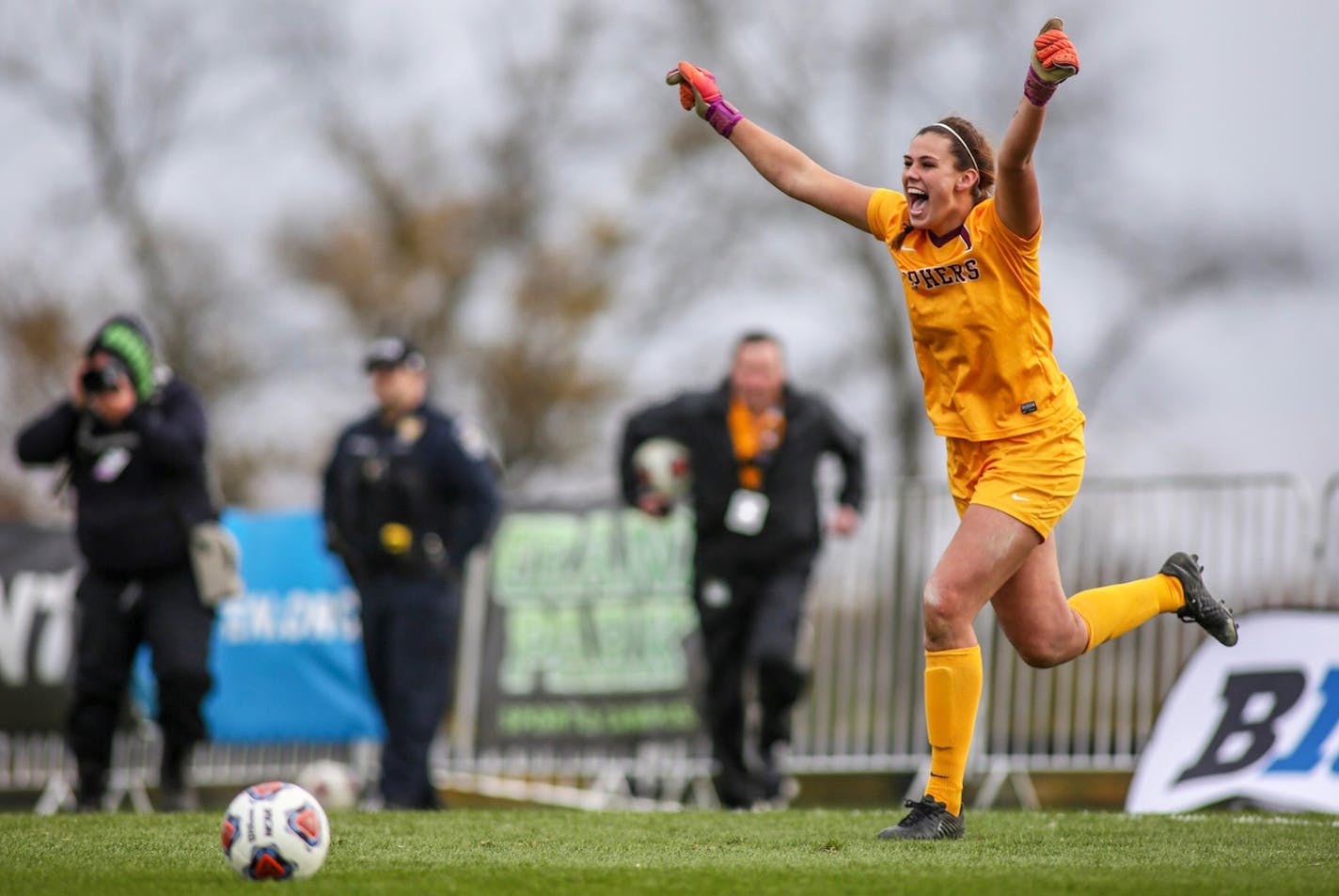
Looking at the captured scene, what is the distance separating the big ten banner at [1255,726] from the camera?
8008 millimetres

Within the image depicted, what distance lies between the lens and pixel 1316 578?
1077 centimetres

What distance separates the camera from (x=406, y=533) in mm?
9336

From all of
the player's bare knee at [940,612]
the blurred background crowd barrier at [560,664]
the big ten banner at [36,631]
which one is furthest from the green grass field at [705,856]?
the big ten banner at [36,631]

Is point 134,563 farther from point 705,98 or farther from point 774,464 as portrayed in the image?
point 705,98

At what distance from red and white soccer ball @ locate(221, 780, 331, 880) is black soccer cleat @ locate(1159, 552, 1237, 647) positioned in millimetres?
3400

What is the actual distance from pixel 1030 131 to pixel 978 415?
41.9 inches

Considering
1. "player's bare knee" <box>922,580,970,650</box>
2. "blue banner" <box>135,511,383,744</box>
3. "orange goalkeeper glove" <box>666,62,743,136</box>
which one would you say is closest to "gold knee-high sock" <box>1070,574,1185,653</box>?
"player's bare knee" <box>922,580,970,650</box>

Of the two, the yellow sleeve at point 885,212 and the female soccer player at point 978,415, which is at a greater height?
the yellow sleeve at point 885,212

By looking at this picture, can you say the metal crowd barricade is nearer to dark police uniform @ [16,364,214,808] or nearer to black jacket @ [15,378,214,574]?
dark police uniform @ [16,364,214,808]

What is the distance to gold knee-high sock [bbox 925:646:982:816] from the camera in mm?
5934

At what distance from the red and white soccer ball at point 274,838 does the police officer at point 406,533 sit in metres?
4.27

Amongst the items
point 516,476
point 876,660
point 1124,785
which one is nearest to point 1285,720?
point 1124,785

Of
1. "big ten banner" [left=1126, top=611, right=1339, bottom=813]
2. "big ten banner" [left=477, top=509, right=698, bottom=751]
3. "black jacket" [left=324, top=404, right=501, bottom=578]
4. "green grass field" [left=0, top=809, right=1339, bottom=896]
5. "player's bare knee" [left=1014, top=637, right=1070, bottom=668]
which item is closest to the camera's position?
"green grass field" [left=0, top=809, right=1339, bottom=896]

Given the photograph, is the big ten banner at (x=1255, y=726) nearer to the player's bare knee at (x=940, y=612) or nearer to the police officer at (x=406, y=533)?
the player's bare knee at (x=940, y=612)
